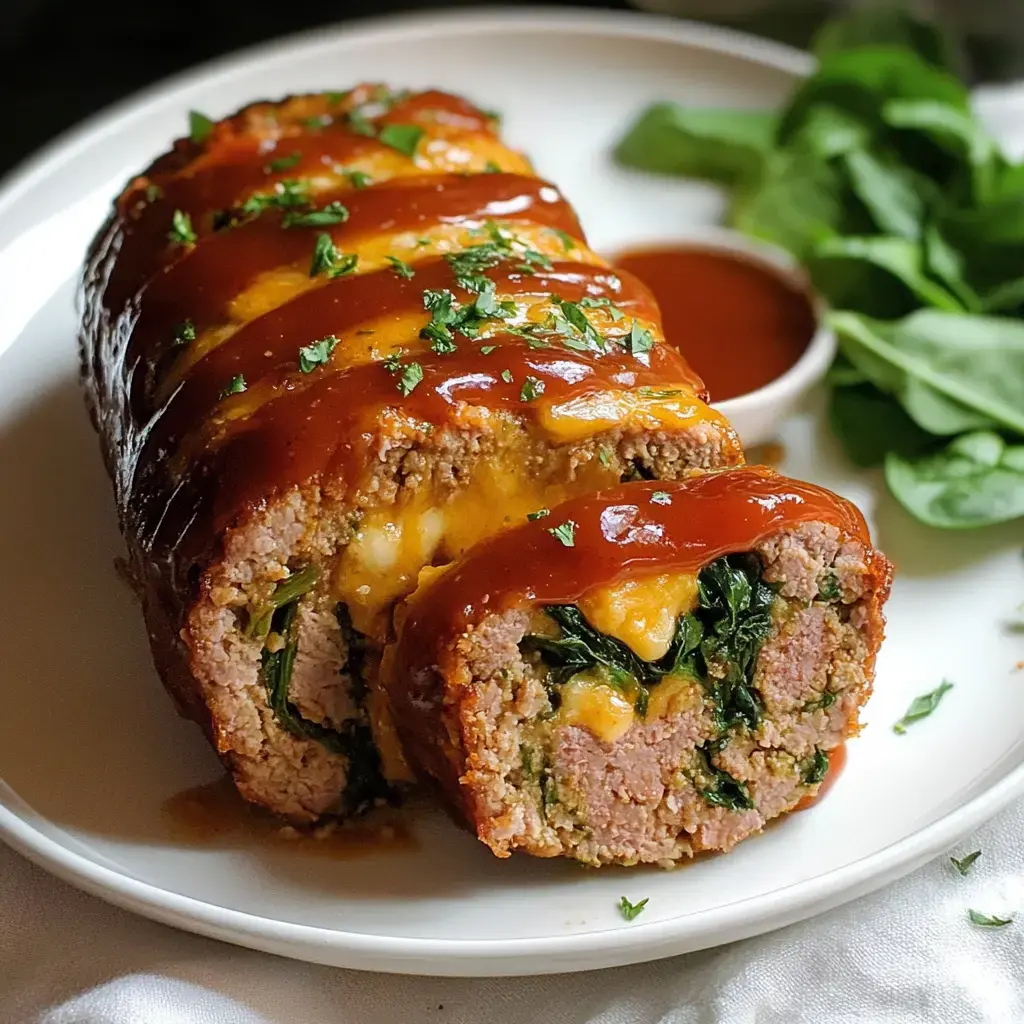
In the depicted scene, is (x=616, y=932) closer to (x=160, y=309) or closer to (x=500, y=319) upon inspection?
(x=500, y=319)

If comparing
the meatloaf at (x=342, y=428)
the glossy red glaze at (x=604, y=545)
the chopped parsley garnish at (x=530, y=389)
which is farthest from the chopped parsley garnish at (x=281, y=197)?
the glossy red glaze at (x=604, y=545)

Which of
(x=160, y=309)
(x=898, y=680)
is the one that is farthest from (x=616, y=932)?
(x=160, y=309)

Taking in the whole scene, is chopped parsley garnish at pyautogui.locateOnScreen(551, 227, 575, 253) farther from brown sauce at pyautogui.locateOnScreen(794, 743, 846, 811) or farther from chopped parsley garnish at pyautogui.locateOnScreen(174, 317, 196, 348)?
brown sauce at pyautogui.locateOnScreen(794, 743, 846, 811)

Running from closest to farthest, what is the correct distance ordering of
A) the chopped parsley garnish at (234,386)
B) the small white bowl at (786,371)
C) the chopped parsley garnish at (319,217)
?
the chopped parsley garnish at (234,386), the chopped parsley garnish at (319,217), the small white bowl at (786,371)

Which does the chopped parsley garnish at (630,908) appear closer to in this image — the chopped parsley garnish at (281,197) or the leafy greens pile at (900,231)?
the leafy greens pile at (900,231)

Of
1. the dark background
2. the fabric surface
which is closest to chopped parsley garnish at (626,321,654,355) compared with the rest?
the fabric surface

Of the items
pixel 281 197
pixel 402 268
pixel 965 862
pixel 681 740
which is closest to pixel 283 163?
pixel 281 197

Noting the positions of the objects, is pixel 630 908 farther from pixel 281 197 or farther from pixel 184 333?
A: pixel 281 197

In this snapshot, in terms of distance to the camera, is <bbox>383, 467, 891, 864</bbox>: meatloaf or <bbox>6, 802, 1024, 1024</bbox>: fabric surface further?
<bbox>6, 802, 1024, 1024</bbox>: fabric surface
